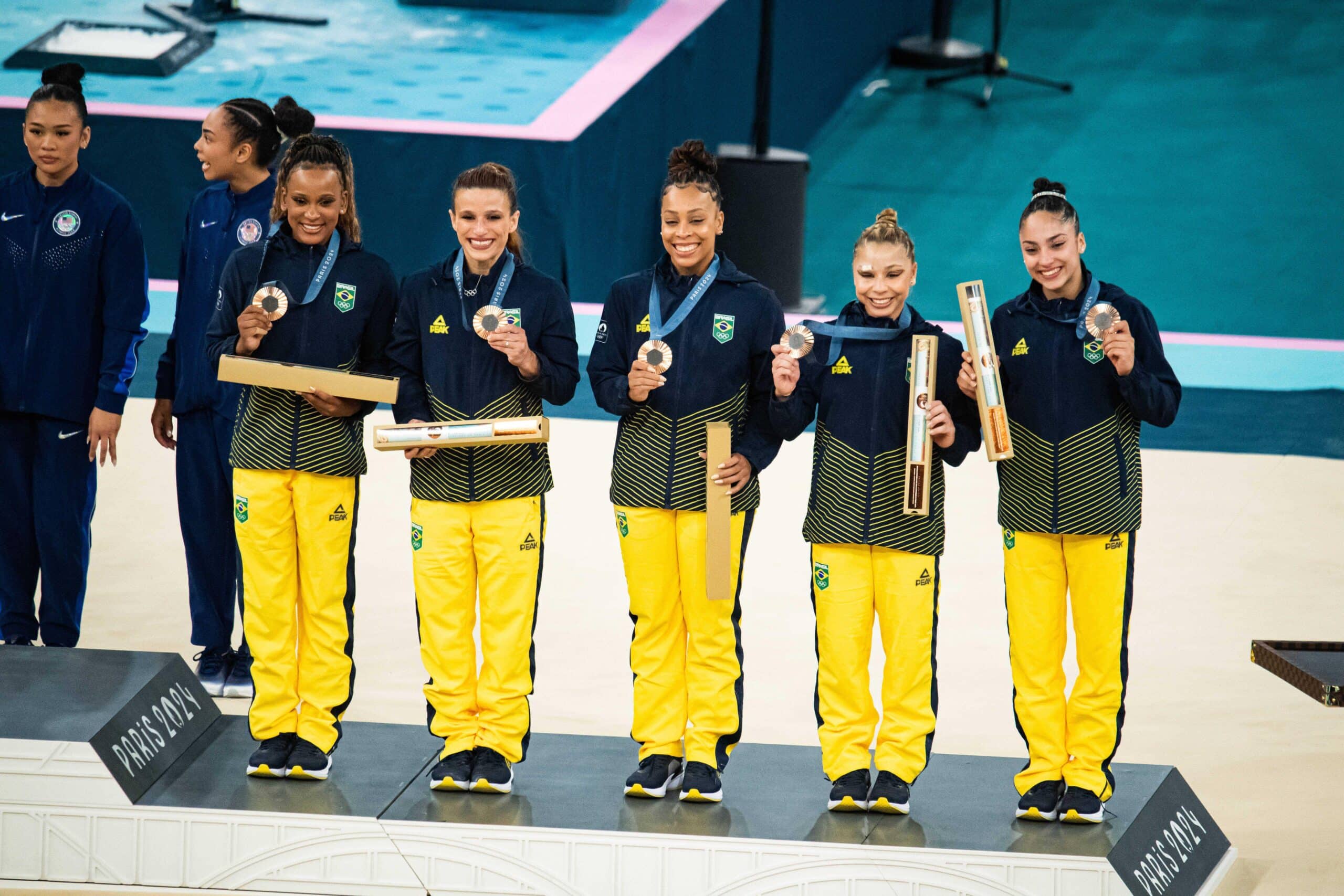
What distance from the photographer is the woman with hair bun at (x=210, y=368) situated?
5262 millimetres

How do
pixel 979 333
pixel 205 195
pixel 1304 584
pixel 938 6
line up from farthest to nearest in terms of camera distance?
pixel 938 6, pixel 1304 584, pixel 205 195, pixel 979 333

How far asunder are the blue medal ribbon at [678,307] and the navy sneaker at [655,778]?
117 cm

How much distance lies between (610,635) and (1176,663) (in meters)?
2.21

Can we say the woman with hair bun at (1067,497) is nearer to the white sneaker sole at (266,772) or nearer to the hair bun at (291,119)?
the white sneaker sole at (266,772)

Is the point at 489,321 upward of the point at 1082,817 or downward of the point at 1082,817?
upward

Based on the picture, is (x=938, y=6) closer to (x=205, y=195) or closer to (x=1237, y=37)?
(x=1237, y=37)

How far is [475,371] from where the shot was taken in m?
4.44

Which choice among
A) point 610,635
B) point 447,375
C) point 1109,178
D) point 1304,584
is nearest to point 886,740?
point 447,375

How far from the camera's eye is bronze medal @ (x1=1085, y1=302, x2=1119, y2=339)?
415cm

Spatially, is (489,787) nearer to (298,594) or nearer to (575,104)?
(298,594)

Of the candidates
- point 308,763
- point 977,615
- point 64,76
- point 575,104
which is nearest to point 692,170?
point 308,763

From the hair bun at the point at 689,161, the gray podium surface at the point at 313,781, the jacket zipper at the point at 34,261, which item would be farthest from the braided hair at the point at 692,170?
the jacket zipper at the point at 34,261

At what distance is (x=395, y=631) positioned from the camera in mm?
6504

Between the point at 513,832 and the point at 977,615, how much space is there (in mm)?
3071
